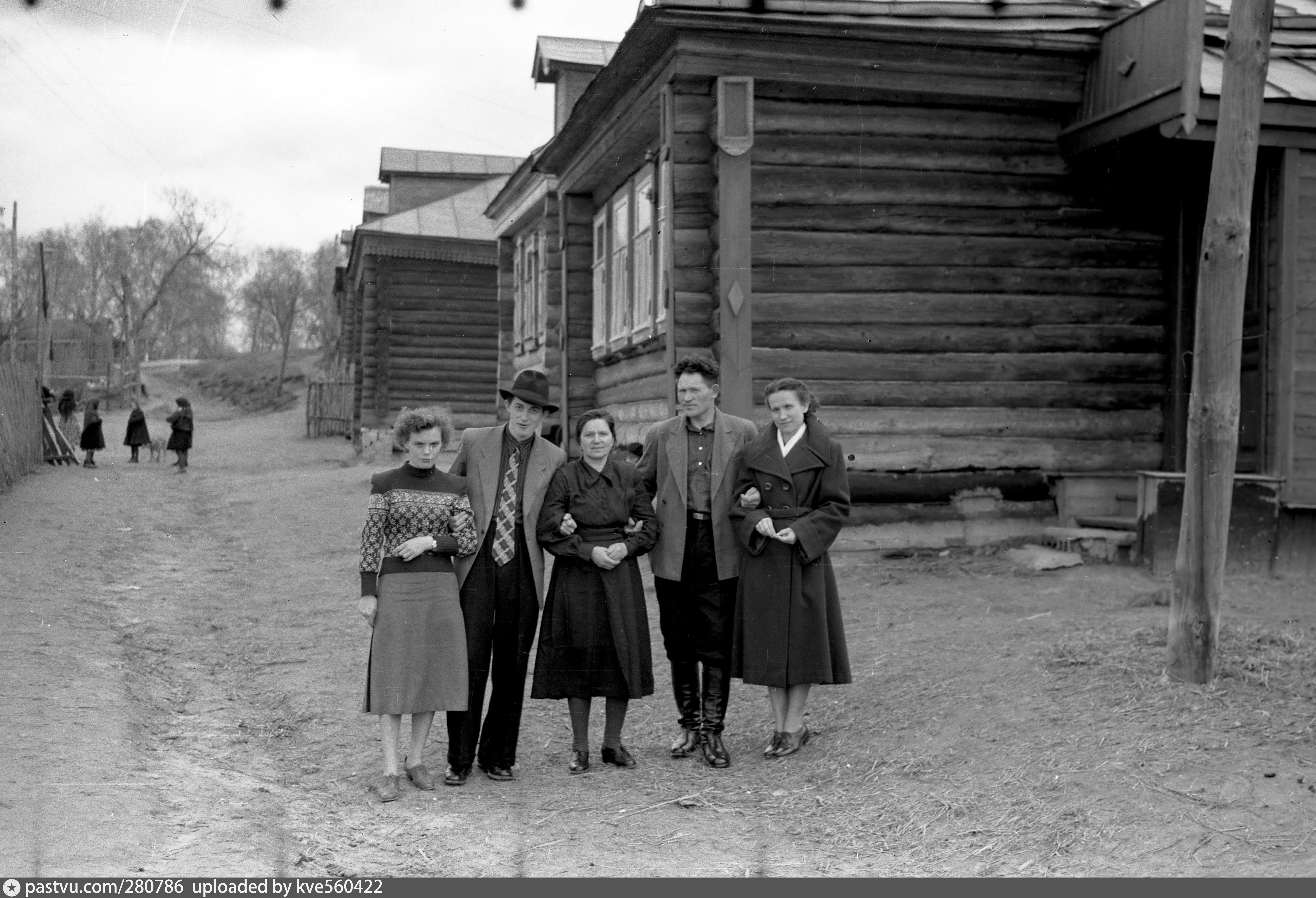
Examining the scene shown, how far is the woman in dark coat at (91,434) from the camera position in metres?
24.4

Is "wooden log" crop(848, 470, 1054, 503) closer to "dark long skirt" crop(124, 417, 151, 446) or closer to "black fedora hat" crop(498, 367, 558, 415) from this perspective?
"black fedora hat" crop(498, 367, 558, 415)

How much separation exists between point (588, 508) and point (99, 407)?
4430 cm

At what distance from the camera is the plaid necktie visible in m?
5.93

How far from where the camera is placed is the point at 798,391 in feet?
20.6

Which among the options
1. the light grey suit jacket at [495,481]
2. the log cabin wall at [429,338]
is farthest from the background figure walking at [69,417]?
the light grey suit jacket at [495,481]

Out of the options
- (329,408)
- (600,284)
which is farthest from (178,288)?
(600,284)

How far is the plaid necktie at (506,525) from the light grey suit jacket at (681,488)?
70 cm

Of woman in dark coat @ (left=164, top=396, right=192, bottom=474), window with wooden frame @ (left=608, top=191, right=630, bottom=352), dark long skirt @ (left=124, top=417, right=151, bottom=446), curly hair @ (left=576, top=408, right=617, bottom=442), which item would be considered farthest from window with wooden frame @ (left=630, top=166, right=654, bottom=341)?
dark long skirt @ (left=124, top=417, right=151, bottom=446)

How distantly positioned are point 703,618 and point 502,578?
39.9 inches

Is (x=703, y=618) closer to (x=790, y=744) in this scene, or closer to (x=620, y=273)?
(x=790, y=744)

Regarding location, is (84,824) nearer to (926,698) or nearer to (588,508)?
(588,508)

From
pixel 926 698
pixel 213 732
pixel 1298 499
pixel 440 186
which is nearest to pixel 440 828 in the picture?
pixel 213 732

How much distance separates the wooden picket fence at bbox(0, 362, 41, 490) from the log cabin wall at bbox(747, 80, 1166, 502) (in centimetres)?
1139
